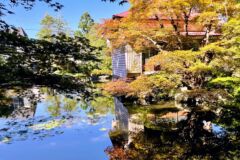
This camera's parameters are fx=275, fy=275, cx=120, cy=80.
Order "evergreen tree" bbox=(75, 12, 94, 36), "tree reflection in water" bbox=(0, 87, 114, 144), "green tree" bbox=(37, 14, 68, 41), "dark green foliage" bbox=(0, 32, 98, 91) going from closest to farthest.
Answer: "dark green foliage" bbox=(0, 32, 98, 91) < "tree reflection in water" bbox=(0, 87, 114, 144) < "green tree" bbox=(37, 14, 68, 41) < "evergreen tree" bbox=(75, 12, 94, 36)

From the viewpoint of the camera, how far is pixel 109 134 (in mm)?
8766

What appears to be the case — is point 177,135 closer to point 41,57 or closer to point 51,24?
point 41,57

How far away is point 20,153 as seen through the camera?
7406mm

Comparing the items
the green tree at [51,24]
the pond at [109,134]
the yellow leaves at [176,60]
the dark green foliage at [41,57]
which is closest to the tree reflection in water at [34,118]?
the pond at [109,134]

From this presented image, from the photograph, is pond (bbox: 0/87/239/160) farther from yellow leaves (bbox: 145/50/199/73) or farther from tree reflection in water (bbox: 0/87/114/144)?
yellow leaves (bbox: 145/50/199/73)

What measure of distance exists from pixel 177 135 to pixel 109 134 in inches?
84.0

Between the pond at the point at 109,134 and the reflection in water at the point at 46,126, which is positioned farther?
the reflection in water at the point at 46,126

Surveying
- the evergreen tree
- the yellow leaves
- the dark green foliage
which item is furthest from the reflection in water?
the evergreen tree

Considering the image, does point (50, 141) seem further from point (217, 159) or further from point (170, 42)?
point (170, 42)

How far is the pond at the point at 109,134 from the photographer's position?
6773 millimetres

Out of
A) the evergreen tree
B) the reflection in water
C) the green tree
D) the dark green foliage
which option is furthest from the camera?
the evergreen tree

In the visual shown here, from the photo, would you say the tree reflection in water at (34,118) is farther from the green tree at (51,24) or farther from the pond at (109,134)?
the green tree at (51,24)

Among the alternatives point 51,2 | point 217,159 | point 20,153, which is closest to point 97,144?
point 20,153

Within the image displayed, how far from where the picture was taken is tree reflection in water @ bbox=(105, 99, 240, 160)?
6.70 metres
